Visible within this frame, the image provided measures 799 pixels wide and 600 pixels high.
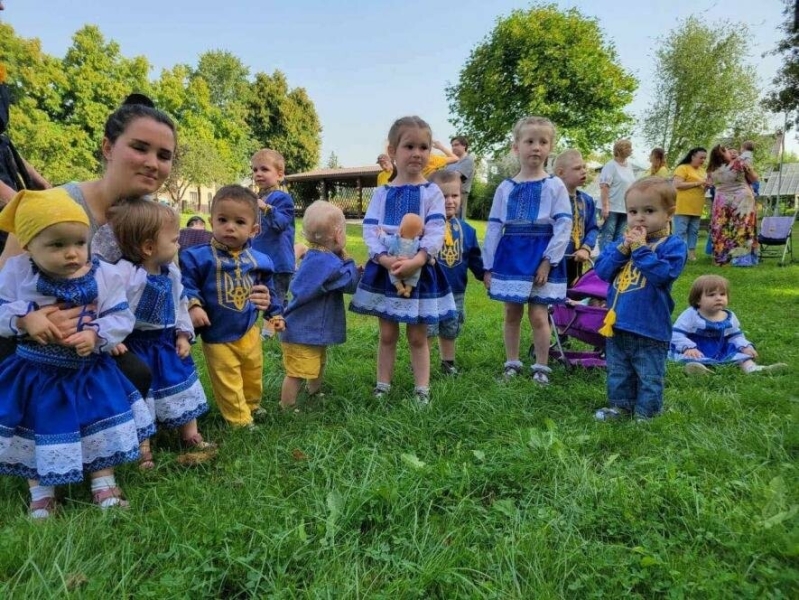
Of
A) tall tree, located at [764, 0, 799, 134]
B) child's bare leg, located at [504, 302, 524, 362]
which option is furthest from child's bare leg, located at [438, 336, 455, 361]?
tall tree, located at [764, 0, 799, 134]

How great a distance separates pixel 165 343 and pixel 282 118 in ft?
180

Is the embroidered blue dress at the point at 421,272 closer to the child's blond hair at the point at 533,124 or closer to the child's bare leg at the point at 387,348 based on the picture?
the child's bare leg at the point at 387,348

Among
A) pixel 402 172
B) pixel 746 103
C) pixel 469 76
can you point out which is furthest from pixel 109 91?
pixel 402 172

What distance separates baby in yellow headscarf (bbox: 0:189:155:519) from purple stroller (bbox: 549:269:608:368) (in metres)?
3.24

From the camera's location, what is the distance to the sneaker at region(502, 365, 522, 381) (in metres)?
4.12

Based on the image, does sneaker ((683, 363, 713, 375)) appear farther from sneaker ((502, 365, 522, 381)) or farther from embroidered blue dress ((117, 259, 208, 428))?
embroidered blue dress ((117, 259, 208, 428))

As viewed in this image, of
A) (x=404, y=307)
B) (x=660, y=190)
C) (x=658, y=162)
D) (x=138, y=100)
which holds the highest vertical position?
(x=658, y=162)

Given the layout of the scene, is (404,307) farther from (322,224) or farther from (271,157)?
(271,157)

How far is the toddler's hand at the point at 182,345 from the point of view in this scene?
2863 mm

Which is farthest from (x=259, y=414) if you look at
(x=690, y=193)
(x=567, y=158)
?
(x=690, y=193)

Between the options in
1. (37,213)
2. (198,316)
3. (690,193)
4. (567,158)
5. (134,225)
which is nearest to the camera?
(37,213)

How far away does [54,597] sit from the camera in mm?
1648

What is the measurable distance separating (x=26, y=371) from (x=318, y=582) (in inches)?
61.4

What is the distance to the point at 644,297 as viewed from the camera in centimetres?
327
